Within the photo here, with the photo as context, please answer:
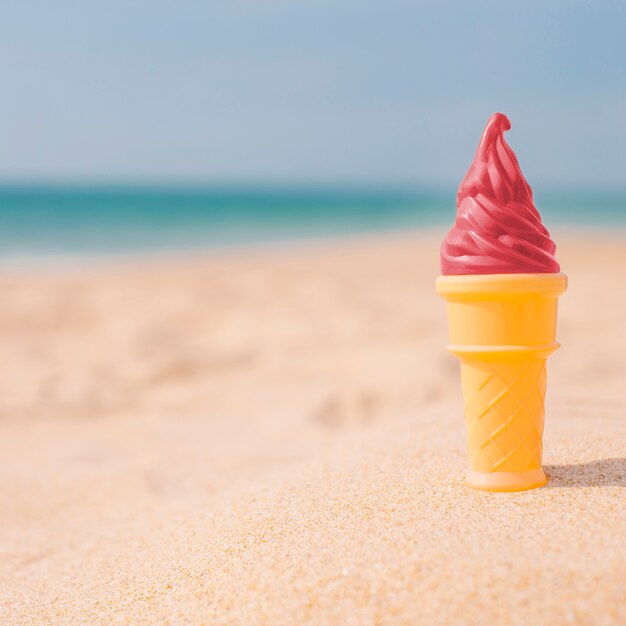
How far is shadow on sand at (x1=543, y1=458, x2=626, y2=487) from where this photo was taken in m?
2.10

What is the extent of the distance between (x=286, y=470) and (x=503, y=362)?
125cm

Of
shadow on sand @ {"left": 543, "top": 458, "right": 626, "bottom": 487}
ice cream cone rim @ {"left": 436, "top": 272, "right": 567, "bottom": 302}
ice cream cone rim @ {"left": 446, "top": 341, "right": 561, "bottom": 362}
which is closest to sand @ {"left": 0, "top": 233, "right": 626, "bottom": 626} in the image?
shadow on sand @ {"left": 543, "top": 458, "right": 626, "bottom": 487}

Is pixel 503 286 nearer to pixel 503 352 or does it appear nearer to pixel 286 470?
pixel 503 352

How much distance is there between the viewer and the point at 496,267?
1995mm

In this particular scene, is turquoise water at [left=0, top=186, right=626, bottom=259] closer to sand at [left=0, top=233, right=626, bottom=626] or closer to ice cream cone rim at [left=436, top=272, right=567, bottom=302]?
sand at [left=0, top=233, right=626, bottom=626]

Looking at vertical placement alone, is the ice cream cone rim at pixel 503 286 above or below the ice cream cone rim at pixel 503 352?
above

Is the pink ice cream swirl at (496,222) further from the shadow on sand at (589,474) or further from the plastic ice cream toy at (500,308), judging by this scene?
the shadow on sand at (589,474)

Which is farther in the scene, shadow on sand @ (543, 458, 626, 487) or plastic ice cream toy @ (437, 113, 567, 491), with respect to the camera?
shadow on sand @ (543, 458, 626, 487)

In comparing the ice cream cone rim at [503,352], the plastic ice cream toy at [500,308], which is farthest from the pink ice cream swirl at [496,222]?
the ice cream cone rim at [503,352]

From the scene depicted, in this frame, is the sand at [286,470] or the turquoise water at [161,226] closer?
the sand at [286,470]

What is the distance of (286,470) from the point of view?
120 inches

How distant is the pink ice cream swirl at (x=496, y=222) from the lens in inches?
78.5

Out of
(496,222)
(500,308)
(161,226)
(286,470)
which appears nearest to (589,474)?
(500,308)

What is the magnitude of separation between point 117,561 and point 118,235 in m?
21.3
